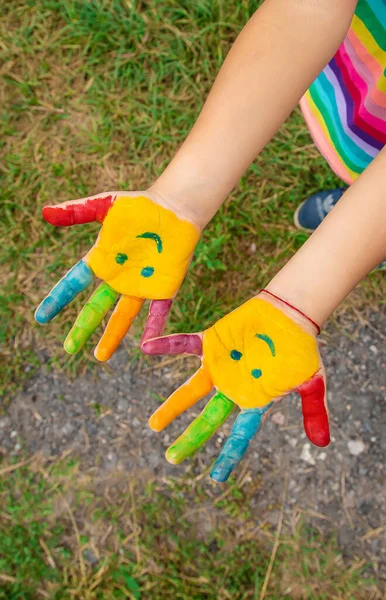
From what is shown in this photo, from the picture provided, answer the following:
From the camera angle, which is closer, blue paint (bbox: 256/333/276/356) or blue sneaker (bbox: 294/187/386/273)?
blue paint (bbox: 256/333/276/356)

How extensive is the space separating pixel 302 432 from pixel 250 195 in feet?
2.95

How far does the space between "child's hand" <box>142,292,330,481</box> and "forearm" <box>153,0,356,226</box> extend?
31 cm

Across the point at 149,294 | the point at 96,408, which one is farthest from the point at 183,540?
the point at 149,294

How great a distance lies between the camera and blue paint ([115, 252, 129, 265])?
1.27 m

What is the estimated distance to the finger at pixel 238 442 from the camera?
122 centimetres

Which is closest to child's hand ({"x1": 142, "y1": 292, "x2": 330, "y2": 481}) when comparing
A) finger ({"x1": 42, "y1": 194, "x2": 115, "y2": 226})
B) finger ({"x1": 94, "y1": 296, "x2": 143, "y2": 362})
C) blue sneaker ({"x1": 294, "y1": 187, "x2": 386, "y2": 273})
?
finger ({"x1": 94, "y1": 296, "x2": 143, "y2": 362})

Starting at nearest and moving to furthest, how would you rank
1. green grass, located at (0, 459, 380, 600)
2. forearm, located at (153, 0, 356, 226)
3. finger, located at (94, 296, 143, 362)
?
forearm, located at (153, 0, 356, 226) < finger, located at (94, 296, 143, 362) < green grass, located at (0, 459, 380, 600)

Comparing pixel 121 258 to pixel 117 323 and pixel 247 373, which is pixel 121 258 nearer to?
pixel 117 323

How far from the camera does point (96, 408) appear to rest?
6.38 ft

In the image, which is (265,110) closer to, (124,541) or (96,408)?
(96,408)

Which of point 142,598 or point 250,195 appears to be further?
point 250,195

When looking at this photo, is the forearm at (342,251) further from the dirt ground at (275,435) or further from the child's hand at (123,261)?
the dirt ground at (275,435)

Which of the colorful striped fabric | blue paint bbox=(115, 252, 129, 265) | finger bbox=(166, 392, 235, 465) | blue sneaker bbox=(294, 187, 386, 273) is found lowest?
finger bbox=(166, 392, 235, 465)

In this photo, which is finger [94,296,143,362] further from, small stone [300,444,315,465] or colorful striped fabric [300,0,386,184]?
small stone [300,444,315,465]
